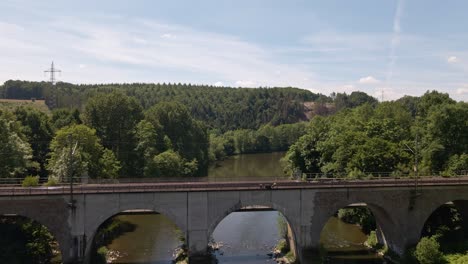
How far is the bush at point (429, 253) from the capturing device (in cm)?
3672

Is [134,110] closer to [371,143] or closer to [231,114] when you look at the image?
[371,143]

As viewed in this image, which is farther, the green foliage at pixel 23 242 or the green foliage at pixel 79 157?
the green foliage at pixel 79 157

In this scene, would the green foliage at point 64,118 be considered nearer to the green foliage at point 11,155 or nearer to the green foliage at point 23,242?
the green foliage at point 11,155

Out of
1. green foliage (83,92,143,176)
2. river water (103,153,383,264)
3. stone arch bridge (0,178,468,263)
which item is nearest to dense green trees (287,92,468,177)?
stone arch bridge (0,178,468,263)

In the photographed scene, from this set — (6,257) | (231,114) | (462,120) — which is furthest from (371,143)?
(231,114)

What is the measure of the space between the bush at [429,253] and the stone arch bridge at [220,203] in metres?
3.70

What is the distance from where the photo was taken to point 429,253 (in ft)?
120

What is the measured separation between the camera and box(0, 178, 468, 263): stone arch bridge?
3556 centimetres

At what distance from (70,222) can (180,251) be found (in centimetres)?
1132

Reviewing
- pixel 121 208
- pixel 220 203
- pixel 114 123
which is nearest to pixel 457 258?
pixel 220 203

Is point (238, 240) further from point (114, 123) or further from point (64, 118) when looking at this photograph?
point (64, 118)

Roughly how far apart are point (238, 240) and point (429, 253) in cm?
2005

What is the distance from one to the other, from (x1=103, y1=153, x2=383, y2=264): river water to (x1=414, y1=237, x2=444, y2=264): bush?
5796 mm

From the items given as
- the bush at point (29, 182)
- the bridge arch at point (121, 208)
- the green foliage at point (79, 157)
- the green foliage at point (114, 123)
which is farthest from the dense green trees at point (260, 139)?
the bush at point (29, 182)
